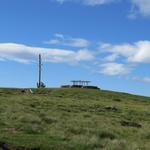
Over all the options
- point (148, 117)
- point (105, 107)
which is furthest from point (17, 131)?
point (105, 107)

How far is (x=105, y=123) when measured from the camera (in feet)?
111

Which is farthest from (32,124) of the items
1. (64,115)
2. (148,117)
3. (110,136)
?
(148,117)

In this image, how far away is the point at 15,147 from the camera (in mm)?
20938

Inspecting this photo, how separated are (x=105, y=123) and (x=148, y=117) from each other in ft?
34.2

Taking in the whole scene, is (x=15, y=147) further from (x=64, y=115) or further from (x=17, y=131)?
(x=64, y=115)

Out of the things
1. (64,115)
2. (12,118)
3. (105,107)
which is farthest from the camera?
(105,107)

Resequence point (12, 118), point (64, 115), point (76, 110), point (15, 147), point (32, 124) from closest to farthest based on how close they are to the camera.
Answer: point (15, 147), point (32, 124), point (12, 118), point (64, 115), point (76, 110)

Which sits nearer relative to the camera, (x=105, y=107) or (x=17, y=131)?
(x=17, y=131)

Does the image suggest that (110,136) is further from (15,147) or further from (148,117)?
(148,117)

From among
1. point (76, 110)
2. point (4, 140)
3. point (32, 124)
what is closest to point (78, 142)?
point (4, 140)

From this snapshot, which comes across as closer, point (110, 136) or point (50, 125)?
point (110, 136)

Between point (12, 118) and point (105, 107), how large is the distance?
19212 mm

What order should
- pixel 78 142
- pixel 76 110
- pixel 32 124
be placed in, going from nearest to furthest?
pixel 78 142
pixel 32 124
pixel 76 110

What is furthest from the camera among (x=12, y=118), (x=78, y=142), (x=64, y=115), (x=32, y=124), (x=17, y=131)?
(x=64, y=115)
